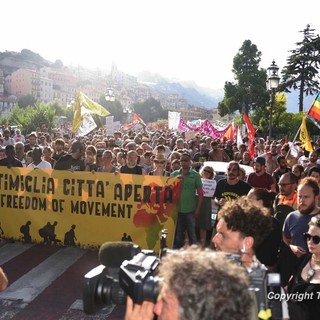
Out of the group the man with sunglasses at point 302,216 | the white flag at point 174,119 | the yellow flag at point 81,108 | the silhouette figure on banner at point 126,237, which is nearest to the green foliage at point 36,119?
the white flag at point 174,119

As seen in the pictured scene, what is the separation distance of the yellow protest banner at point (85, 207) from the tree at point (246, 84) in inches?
2314

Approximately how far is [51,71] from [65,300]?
19970 centimetres

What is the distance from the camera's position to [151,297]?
1796 millimetres

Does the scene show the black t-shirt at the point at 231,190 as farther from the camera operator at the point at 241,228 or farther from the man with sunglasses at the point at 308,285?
the camera operator at the point at 241,228

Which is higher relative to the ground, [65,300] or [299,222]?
[299,222]

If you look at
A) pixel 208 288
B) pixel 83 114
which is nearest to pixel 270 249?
pixel 208 288

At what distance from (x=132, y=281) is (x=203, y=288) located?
1.15ft

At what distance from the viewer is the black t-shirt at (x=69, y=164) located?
8752 mm

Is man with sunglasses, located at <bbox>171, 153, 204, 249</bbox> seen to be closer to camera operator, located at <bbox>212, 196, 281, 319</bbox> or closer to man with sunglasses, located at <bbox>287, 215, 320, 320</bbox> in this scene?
man with sunglasses, located at <bbox>287, 215, 320, 320</bbox>

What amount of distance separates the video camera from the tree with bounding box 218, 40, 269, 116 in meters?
63.8

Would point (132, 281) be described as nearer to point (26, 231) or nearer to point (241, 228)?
point (241, 228)

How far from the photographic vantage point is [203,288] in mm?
1593

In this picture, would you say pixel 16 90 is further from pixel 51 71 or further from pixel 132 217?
pixel 132 217

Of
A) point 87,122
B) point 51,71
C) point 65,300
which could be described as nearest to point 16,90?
point 51,71
